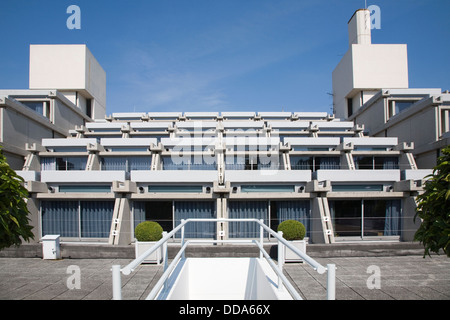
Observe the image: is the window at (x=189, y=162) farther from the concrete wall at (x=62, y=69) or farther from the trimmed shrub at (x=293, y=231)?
the concrete wall at (x=62, y=69)

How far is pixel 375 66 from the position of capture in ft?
114

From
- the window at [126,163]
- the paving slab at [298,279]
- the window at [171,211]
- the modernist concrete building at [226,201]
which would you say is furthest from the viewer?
the window at [126,163]

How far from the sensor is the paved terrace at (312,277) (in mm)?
7953

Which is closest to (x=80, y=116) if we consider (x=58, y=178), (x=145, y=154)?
(x=145, y=154)

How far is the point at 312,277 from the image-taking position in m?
9.37

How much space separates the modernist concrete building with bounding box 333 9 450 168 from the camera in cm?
2141

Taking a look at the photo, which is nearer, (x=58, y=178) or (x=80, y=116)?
(x=58, y=178)

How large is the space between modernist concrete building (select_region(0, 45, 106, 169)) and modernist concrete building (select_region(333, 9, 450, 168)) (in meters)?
29.7

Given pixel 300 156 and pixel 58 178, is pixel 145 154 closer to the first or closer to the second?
pixel 58 178

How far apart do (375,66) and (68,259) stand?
3687 cm

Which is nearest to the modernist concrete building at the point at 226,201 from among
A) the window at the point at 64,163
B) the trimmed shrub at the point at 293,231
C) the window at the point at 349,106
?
the trimmed shrub at the point at 293,231

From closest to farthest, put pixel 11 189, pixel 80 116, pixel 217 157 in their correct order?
pixel 11 189 → pixel 217 157 → pixel 80 116

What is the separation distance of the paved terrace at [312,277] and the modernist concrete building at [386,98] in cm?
1257
